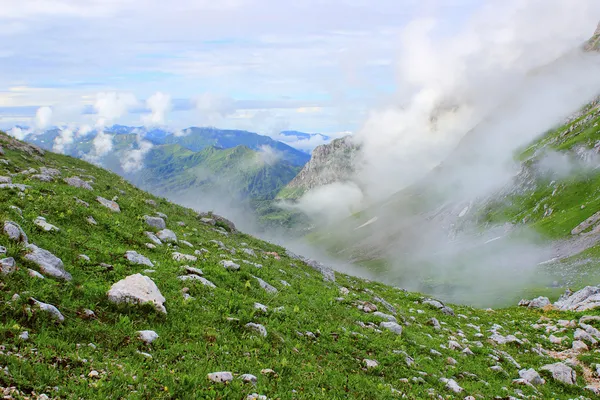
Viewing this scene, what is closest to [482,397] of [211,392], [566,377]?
[566,377]

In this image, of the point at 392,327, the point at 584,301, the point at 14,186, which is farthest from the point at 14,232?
the point at 584,301

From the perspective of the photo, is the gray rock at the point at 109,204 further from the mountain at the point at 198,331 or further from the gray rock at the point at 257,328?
the gray rock at the point at 257,328

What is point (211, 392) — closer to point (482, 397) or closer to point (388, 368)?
point (388, 368)

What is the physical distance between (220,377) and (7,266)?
753cm

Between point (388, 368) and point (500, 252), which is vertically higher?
point (500, 252)

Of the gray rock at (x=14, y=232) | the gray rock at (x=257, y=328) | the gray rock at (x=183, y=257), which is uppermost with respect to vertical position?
the gray rock at (x=183, y=257)

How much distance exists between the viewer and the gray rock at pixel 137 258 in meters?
16.8

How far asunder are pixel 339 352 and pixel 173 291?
7.05 m

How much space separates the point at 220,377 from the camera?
10742 mm

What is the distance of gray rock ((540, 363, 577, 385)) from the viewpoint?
1938cm

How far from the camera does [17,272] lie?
11.9 metres

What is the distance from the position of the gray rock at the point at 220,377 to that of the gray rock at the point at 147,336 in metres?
2.41

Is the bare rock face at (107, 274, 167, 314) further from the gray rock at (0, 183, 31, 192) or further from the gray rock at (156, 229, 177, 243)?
the gray rock at (0, 183, 31, 192)

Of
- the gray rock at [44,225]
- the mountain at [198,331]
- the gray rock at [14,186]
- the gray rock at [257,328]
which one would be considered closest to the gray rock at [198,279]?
the mountain at [198,331]
